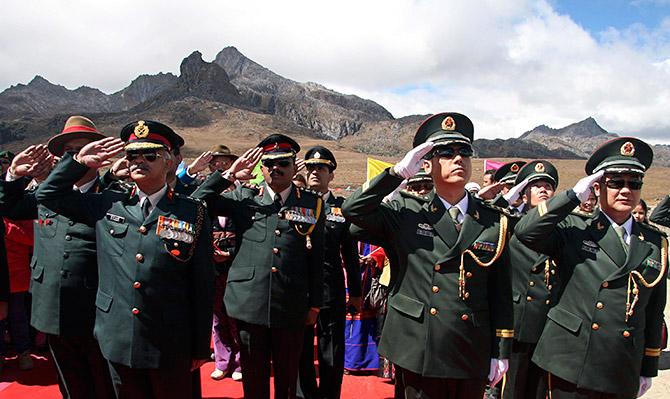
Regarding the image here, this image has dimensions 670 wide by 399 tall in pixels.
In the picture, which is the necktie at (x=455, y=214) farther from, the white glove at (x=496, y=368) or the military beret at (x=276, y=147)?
the military beret at (x=276, y=147)

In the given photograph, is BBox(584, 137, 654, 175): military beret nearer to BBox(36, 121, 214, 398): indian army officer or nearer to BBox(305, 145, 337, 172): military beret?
BBox(305, 145, 337, 172): military beret

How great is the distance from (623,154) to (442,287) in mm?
1576

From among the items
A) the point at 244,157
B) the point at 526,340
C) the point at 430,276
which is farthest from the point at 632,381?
the point at 244,157

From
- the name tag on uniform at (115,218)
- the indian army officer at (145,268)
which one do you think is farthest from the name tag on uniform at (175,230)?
the name tag on uniform at (115,218)

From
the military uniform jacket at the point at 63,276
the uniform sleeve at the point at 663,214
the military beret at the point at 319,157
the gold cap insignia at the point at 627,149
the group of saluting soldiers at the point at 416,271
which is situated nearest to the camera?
the group of saluting soldiers at the point at 416,271

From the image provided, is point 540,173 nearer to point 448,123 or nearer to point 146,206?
point 448,123

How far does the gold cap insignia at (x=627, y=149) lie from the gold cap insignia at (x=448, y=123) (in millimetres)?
1196

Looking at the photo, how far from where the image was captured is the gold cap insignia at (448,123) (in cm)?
312

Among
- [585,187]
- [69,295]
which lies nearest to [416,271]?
[585,187]

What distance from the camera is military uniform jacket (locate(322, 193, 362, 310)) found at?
4.82 meters

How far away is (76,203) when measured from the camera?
3.12m

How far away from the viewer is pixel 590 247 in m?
3.25

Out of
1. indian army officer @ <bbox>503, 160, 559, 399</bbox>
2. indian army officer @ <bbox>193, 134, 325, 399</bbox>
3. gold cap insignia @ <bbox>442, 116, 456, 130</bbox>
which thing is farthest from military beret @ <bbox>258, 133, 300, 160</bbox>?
indian army officer @ <bbox>503, 160, 559, 399</bbox>

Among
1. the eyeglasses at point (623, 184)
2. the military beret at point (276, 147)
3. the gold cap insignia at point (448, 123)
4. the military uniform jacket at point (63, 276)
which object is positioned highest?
the gold cap insignia at point (448, 123)
